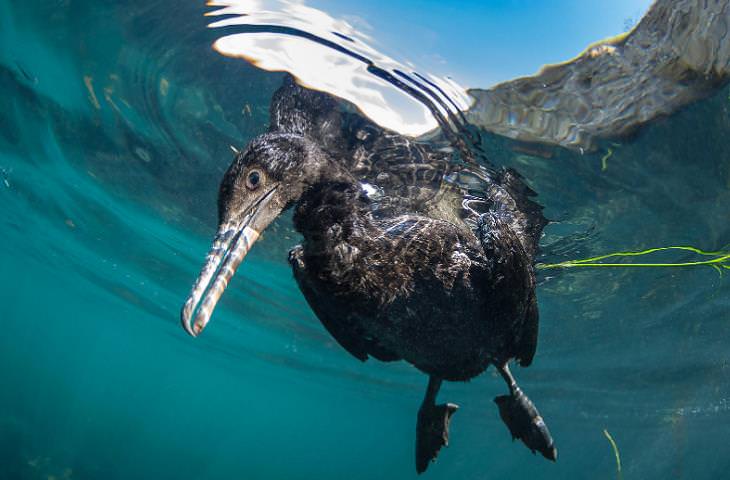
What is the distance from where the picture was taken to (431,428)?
4.73 m

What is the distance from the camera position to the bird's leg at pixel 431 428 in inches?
184

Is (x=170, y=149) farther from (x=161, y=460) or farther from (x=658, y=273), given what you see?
(x=161, y=460)

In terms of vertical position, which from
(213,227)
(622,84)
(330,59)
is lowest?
(213,227)

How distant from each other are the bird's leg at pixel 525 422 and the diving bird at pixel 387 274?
10 mm

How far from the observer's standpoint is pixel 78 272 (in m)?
28.0

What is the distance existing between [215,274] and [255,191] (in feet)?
2.24

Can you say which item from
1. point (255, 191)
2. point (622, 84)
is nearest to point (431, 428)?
point (255, 191)

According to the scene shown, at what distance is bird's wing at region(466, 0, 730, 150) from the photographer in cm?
448

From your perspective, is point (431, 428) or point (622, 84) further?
point (622, 84)

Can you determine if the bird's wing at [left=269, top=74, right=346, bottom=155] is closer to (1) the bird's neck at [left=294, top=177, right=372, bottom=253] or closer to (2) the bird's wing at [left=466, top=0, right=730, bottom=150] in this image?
(2) the bird's wing at [left=466, top=0, right=730, bottom=150]

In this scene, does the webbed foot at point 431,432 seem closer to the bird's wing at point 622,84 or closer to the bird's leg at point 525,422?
the bird's leg at point 525,422

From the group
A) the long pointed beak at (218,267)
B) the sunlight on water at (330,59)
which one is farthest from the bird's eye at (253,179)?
the sunlight on water at (330,59)

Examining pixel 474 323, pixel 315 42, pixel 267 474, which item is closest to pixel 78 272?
pixel 315 42

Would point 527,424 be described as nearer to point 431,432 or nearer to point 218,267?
point 431,432
